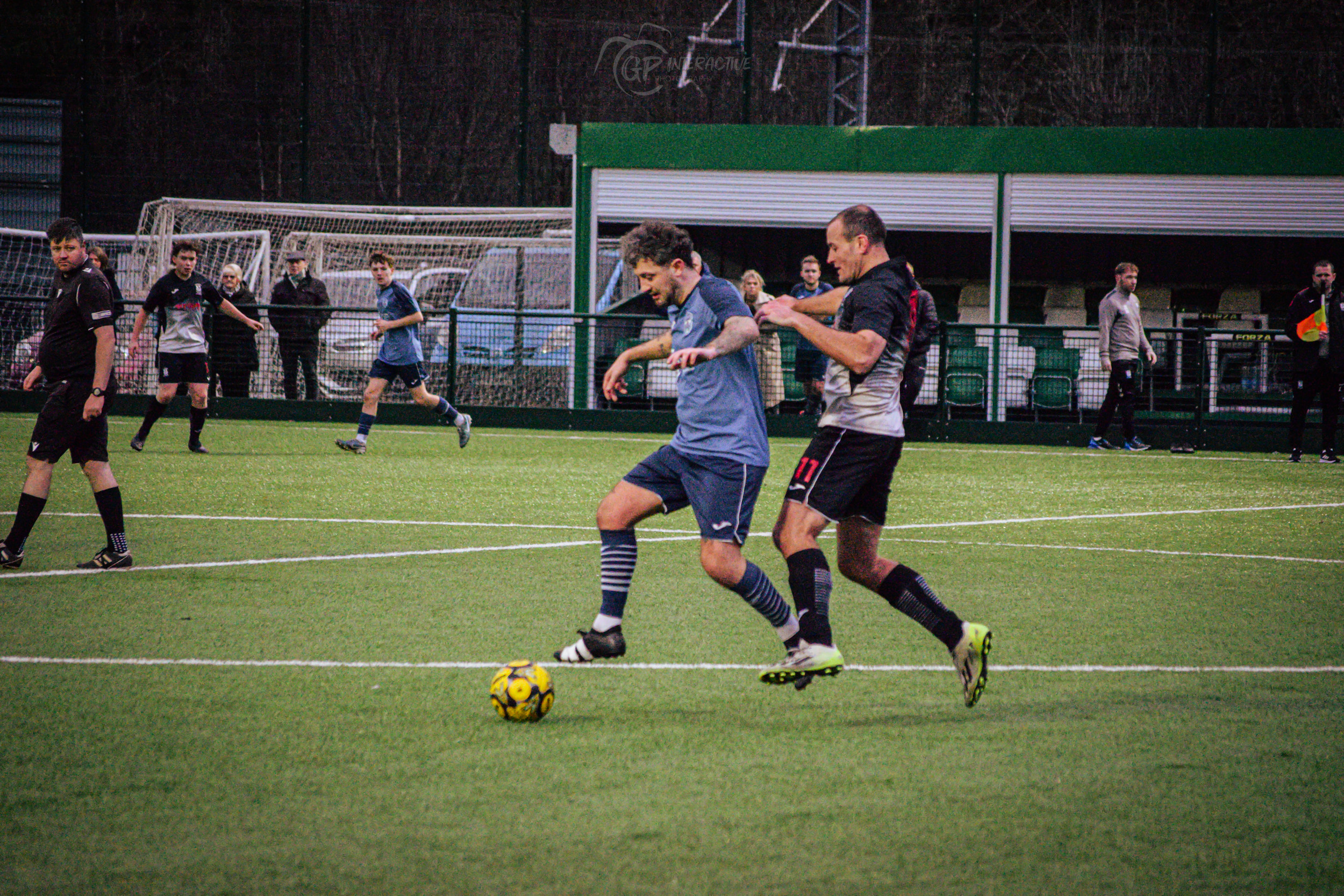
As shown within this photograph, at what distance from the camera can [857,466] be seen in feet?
18.0

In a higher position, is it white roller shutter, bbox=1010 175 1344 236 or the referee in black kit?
white roller shutter, bbox=1010 175 1344 236

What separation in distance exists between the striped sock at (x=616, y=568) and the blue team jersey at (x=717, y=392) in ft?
1.37

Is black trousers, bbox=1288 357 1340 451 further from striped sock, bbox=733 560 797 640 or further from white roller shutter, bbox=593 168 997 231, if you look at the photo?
striped sock, bbox=733 560 797 640

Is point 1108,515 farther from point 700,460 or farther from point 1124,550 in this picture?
point 700,460

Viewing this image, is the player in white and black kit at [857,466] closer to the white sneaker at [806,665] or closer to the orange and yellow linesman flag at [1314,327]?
the white sneaker at [806,665]

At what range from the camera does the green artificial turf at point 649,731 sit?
11.9 feet

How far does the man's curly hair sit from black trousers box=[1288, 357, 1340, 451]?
41.9 feet

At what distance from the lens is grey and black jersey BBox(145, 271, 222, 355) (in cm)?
1466

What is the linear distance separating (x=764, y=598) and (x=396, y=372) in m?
11.0

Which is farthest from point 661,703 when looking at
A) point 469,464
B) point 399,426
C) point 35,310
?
point 35,310

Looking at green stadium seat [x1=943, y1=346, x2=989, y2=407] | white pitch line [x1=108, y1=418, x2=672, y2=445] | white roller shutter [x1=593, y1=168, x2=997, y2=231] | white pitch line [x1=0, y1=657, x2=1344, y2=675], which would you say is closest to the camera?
white pitch line [x1=0, y1=657, x2=1344, y2=675]

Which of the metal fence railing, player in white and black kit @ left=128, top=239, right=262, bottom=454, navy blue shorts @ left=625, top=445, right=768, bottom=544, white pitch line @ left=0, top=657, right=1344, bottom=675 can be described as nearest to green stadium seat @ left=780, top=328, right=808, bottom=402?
the metal fence railing

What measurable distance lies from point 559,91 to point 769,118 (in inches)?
177

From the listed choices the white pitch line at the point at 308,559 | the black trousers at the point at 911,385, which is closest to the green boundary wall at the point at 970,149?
the black trousers at the point at 911,385
